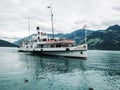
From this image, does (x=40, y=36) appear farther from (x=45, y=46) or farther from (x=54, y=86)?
(x=54, y=86)

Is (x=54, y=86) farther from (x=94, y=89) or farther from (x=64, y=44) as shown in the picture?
(x=64, y=44)

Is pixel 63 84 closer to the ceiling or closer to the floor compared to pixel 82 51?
closer to the floor

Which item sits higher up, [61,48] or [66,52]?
[61,48]

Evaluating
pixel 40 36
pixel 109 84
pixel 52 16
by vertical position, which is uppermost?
pixel 52 16

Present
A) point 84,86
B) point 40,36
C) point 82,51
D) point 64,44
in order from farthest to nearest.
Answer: point 40,36 < point 64,44 < point 82,51 < point 84,86

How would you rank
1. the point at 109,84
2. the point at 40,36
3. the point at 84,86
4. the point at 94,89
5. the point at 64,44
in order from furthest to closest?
the point at 40,36 < the point at 64,44 < the point at 109,84 < the point at 84,86 < the point at 94,89

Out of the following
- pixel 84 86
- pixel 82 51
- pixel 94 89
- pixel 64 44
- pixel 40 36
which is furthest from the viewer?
pixel 40 36

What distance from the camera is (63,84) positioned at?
31.1m

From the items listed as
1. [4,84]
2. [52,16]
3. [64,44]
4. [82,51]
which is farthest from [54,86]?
[52,16]

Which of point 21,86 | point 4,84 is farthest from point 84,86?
point 4,84

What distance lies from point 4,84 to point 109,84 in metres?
17.7

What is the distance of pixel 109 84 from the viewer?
32.2 m

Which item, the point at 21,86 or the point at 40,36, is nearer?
the point at 21,86

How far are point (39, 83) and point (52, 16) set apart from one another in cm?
6808
